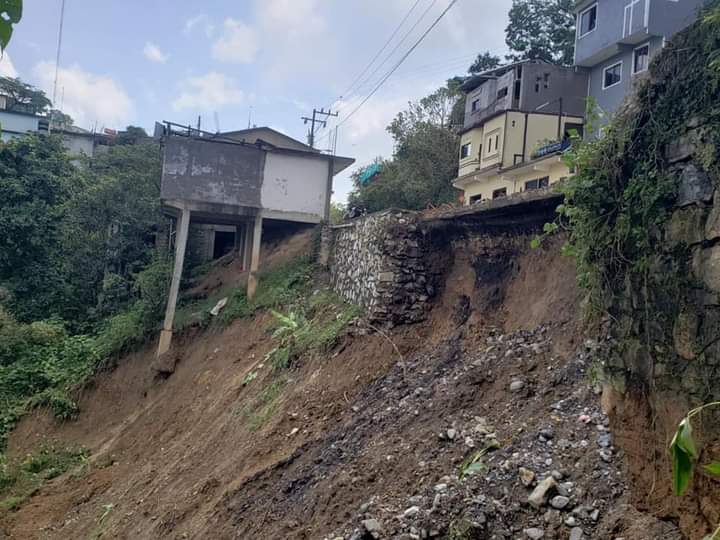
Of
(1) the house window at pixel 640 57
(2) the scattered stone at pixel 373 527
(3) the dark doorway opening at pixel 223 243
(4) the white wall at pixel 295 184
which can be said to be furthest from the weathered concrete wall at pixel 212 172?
(1) the house window at pixel 640 57

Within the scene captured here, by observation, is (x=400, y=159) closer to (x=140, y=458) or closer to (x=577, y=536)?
(x=140, y=458)

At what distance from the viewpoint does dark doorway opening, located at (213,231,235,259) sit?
20906 millimetres

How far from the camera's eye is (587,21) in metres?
22.8

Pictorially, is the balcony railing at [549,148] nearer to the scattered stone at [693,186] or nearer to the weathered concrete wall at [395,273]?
the weathered concrete wall at [395,273]

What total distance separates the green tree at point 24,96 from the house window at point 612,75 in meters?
30.9

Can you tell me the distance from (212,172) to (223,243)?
6546 mm

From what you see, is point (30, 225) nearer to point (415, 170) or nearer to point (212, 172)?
point (212, 172)

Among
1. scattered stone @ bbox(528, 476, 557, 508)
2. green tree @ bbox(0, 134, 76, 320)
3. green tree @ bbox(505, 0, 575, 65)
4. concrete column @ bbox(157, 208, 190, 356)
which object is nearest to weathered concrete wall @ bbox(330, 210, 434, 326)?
scattered stone @ bbox(528, 476, 557, 508)

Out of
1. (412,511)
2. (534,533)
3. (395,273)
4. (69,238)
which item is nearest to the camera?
(534,533)

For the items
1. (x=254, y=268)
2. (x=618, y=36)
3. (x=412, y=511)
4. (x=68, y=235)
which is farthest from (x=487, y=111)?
(x=412, y=511)

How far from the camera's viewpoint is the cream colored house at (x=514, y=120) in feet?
74.4

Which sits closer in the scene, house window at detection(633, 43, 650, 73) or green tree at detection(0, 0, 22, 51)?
green tree at detection(0, 0, 22, 51)

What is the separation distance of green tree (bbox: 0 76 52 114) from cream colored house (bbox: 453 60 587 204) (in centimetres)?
2611

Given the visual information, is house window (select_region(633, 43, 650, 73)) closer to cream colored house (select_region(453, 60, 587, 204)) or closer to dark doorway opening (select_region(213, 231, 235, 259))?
cream colored house (select_region(453, 60, 587, 204))
